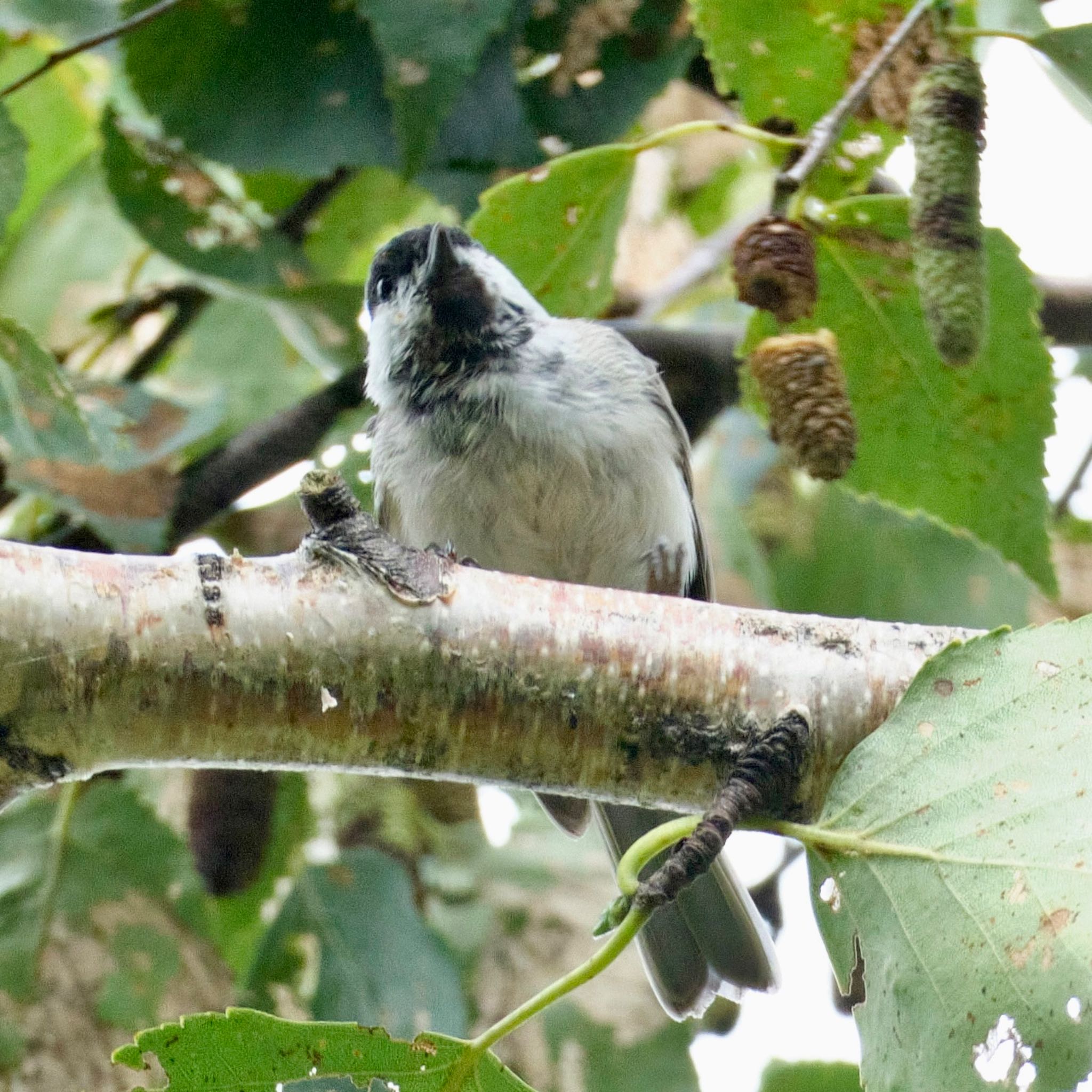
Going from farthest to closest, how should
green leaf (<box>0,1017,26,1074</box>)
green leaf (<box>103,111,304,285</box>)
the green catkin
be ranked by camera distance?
green leaf (<box>103,111,304,285</box>) < green leaf (<box>0,1017,26,1074</box>) < the green catkin

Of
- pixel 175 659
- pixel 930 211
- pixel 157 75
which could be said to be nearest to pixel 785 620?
pixel 930 211

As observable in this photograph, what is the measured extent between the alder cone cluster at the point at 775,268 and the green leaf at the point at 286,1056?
2.42 ft

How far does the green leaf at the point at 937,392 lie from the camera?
1.60 metres

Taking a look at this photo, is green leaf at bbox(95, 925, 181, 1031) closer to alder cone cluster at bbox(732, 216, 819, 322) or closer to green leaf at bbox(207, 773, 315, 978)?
green leaf at bbox(207, 773, 315, 978)

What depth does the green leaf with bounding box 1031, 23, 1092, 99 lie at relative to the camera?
4.48ft

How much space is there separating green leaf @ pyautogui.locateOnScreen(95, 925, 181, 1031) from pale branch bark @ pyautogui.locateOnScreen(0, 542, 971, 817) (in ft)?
2.85

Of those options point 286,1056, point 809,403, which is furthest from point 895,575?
point 286,1056

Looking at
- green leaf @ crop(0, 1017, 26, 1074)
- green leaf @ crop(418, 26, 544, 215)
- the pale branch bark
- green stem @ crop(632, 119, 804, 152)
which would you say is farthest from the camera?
green leaf @ crop(418, 26, 544, 215)

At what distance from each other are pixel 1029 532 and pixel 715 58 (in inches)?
25.5

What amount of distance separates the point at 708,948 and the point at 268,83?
1.45m

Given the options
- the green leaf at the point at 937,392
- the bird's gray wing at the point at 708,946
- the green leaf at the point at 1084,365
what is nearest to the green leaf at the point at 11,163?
the green leaf at the point at 937,392

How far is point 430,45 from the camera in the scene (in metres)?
1.65

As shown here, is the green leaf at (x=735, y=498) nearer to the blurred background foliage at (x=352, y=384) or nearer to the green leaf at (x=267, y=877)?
the blurred background foliage at (x=352, y=384)

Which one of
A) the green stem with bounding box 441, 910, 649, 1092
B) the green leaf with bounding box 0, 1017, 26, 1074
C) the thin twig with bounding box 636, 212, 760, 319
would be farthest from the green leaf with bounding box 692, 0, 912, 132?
the green leaf with bounding box 0, 1017, 26, 1074
